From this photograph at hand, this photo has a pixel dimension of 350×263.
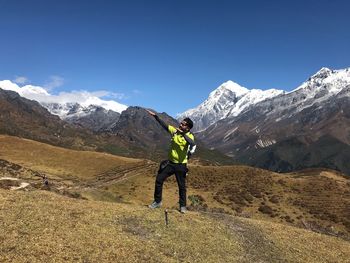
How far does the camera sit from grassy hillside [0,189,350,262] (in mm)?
17203

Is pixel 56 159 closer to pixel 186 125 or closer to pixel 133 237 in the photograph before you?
pixel 186 125

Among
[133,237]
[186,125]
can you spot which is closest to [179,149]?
[186,125]

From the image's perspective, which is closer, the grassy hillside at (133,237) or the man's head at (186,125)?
the grassy hillside at (133,237)

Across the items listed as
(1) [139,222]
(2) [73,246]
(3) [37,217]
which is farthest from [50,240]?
(1) [139,222]

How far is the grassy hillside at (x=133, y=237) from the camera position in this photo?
56.4ft

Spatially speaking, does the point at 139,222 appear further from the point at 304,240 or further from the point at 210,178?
the point at 210,178

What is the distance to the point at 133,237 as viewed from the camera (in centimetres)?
1977

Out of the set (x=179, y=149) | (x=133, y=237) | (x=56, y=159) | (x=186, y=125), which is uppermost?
(x=186, y=125)

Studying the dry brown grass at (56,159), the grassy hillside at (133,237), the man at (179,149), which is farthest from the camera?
the dry brown grass at (56,159)

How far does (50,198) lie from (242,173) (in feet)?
243

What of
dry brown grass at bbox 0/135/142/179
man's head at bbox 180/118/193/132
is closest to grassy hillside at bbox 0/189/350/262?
man's head at bbox 180/118/193/132

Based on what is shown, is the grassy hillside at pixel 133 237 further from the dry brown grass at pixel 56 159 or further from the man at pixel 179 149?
the dry brown grass at pixel 56 159

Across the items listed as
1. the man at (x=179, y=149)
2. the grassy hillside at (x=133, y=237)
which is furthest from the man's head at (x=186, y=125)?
the grassy hillside at (x=133, y=237)

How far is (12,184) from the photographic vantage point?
1526 inches
